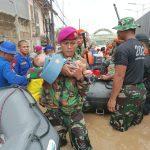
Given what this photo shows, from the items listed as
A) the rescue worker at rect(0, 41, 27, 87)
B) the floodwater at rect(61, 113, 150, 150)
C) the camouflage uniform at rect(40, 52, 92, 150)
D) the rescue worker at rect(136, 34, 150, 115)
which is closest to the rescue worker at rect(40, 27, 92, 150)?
the camouflage uniform at rect(40, 52, 92, 150)

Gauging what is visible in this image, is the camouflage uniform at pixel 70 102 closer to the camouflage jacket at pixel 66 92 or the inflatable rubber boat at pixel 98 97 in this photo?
the camouflage jacket at pixel 66 92

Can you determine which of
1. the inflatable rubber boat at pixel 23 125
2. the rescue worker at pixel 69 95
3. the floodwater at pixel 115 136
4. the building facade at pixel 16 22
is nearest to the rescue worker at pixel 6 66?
the inflatable rubber boat at pixel 23 125

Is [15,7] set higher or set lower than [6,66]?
higher

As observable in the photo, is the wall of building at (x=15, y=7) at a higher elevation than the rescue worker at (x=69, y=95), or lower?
higher

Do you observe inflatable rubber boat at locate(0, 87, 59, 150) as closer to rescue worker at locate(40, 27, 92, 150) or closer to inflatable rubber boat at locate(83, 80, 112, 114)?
rescue worker at locate(40, 27, 92, 150)

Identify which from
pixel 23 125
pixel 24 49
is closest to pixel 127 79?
pixel 23 125

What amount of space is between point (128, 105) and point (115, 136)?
0.47m

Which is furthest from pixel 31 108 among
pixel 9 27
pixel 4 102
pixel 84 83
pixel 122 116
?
pixel 9 27

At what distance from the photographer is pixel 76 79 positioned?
2967 mm

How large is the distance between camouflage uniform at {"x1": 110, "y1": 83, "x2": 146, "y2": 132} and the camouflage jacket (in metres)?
1.10

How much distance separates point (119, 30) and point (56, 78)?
148cm

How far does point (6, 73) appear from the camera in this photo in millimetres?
4027

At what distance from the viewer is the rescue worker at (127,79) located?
377 cm

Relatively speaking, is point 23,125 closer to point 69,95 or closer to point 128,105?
point 69,95
